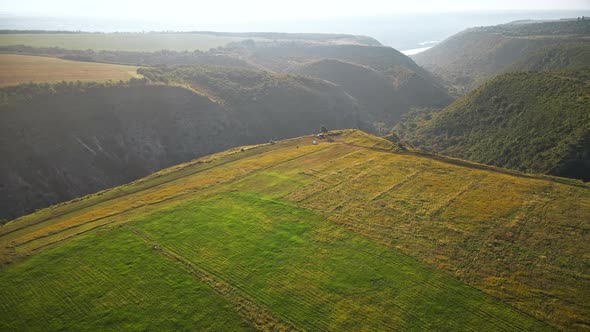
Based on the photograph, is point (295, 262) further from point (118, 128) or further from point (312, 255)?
point (118, 128)

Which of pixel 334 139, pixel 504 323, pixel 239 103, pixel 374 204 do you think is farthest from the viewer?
pixel 239 103

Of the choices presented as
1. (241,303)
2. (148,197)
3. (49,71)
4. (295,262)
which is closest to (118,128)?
(49,71)

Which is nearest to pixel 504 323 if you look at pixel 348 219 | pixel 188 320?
pixel 348 219

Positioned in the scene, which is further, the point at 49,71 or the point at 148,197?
the point at 49,71

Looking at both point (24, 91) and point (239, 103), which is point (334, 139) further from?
point (24, 91)

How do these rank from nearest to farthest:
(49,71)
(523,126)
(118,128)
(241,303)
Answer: (241,303) → (118,128) → (523,126) → (49,71)

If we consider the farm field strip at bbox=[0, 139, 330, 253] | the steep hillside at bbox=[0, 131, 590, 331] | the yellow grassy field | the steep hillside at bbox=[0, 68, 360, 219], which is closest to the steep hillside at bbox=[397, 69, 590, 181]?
the steep hillside at bbox=[0, 131, 590, 331]

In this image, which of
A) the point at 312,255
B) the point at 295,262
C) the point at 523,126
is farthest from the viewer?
the point at 523,126
